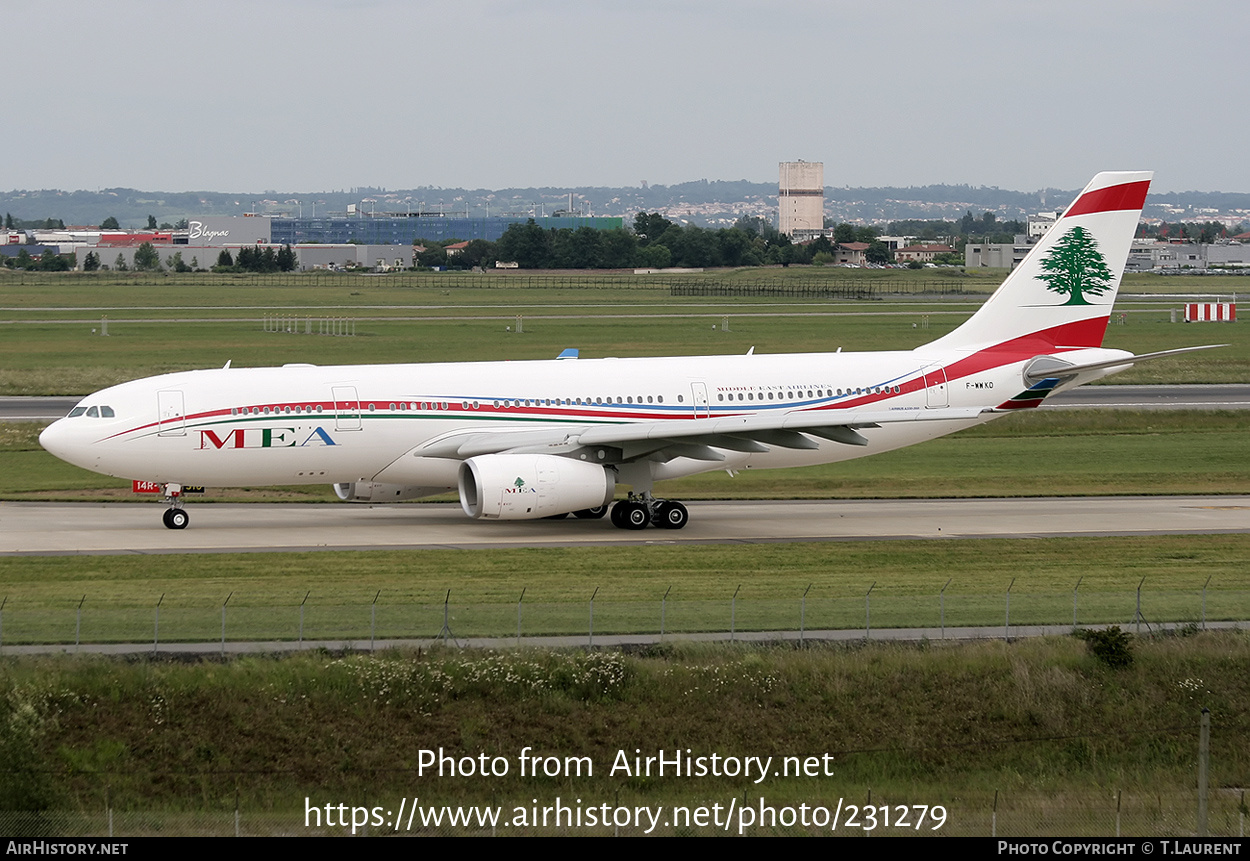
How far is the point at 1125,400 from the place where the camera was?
79.7 metres

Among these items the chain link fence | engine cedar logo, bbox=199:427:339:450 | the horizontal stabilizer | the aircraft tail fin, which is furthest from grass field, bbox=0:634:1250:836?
the aircraft tail fin

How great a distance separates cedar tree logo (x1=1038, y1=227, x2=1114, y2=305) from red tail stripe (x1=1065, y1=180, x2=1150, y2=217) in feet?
2.35

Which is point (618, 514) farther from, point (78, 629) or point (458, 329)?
point (458, 329)

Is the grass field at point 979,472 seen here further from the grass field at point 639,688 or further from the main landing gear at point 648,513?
the grass field at point 639,688

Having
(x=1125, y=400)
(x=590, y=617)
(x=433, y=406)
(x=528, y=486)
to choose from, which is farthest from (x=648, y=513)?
(x=1125, y=400)

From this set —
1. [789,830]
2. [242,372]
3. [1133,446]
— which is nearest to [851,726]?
[789,830]

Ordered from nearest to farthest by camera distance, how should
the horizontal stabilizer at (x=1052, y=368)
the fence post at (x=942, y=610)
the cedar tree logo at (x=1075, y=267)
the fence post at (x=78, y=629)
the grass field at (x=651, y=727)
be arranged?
the grass field at (x=651, y=727) → the fence post at (x=78, y=629) → the fence post at (x=942, y=610) → the horizontal stabilizer at (x=1052, y=368) → the cedar tree logo at (x=1075, y=267)

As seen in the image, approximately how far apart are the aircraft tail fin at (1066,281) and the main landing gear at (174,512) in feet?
82.8

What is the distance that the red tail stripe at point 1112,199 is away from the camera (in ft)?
167

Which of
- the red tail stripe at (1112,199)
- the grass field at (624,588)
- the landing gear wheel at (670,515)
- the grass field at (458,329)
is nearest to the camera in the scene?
the grass field at (624,588)

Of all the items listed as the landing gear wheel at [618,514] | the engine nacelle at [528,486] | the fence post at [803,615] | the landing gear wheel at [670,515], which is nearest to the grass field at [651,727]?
the fence post at [803,615]

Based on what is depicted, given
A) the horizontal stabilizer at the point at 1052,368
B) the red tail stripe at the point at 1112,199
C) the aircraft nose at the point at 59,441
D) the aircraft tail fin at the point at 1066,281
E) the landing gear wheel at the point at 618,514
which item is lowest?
the landing gear wheel at the point at 618,514

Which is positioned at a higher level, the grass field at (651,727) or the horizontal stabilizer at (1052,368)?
the horizontal stabilizer at (1052,368)

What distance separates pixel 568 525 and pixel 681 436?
5.22 meters
